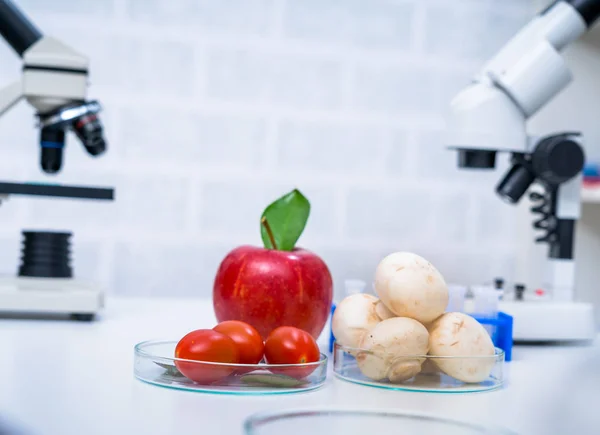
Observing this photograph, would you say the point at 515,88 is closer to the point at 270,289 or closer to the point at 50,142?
the point at 270,289

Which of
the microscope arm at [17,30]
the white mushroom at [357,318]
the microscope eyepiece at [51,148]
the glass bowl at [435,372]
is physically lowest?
the glass bowl at [435,372]

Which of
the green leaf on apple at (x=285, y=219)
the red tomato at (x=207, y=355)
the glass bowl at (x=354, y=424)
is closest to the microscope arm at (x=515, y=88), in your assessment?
the green leaf on apple at (x=285, y=219)

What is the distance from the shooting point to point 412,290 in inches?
34.2

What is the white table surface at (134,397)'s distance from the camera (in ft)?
2.33

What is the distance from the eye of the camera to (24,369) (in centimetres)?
92

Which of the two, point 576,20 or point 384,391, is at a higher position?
point 576,20

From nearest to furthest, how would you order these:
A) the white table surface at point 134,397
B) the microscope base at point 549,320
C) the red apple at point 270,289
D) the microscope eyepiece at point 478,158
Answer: the white table surface at point 134,397, the red apple at point 270,289, the microscope base at point 549,320, the microscope eyepiece at point 478,158

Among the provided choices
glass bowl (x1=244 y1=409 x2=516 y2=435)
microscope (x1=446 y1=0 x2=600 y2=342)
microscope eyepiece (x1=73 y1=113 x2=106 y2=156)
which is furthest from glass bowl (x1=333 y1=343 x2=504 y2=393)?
microscope eyepiece (x1=73 y1=113 x2=106 y2=156)

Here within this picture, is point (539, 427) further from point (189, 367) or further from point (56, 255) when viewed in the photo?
point (56, 255)

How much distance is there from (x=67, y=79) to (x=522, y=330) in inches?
33.1

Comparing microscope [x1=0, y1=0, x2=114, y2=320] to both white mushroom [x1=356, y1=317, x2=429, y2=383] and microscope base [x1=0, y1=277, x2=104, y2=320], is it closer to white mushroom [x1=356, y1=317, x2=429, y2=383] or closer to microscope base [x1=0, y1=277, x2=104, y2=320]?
microscope base [x1=0, y1=277, x2=104, y2=320]

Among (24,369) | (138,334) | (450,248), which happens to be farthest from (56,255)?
(450,248)

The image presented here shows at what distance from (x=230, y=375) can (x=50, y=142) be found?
2.51ft

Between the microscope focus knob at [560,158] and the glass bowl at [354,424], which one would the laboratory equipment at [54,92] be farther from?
the glass bowl at [354,424]
